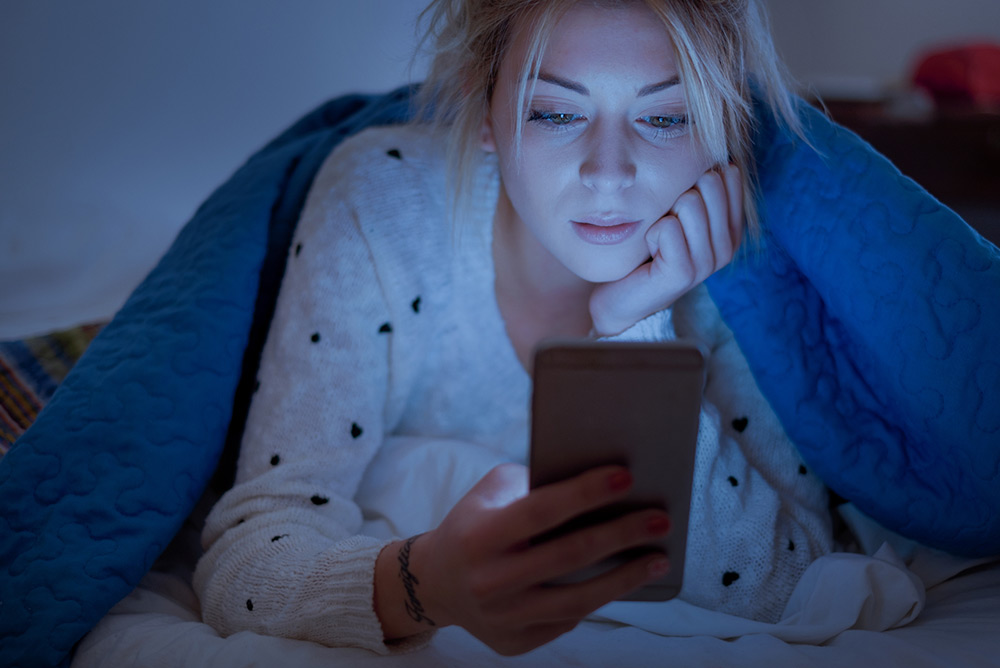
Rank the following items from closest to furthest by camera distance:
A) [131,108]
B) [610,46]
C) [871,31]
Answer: [610,46] → [131,108] → [871,31]

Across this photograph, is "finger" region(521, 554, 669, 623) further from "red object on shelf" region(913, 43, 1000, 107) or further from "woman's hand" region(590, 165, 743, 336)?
"red object on shelf" region(913, 43, 1000, 107)

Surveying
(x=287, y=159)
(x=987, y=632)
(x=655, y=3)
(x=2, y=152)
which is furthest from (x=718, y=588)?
(x=2, y=152)

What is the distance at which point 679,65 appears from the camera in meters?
0.69

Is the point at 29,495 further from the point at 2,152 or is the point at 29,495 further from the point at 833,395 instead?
the point at 2,152

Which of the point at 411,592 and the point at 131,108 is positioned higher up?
the point at 131,108

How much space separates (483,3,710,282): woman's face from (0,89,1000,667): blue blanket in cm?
16

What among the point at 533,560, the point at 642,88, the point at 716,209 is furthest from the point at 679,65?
the point at 533,560

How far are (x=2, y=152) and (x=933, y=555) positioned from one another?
1537 millimetres

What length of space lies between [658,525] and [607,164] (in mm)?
334

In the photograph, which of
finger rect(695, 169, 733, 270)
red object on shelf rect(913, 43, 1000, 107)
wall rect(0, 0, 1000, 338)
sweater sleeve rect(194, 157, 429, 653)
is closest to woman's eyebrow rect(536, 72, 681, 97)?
finger rect(695, 169, 733, 270)

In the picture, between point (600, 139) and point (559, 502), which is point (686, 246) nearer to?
point (600, 139)

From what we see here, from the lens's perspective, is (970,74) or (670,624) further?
(970,74)

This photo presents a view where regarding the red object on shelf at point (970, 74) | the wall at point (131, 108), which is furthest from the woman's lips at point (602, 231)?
the red object on shelf at point (970, 74)

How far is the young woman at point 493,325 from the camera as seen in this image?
0.61 metres
